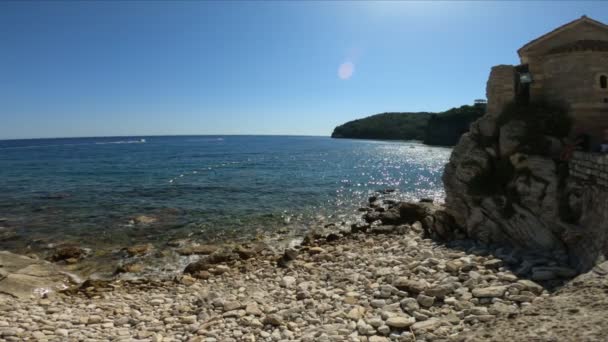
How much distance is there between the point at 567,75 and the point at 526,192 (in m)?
5.93

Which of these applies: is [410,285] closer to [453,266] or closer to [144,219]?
[453,266]

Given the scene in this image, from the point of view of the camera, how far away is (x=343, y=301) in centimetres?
983

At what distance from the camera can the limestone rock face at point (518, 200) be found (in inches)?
407

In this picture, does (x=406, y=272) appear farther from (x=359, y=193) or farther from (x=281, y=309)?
(x=359, y=193)

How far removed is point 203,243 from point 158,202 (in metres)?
12.1

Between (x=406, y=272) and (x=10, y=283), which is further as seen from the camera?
(x=10, y=283)

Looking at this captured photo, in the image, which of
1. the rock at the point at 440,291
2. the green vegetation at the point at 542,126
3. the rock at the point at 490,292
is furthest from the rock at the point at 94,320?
the green vegetation at the point at 542,126

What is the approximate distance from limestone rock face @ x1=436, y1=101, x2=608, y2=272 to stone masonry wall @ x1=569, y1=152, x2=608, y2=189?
234mm

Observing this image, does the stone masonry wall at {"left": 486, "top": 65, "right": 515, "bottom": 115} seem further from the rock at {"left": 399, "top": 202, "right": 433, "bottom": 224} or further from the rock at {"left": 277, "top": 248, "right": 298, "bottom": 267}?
the rock at {"left": 277, "top": 248, "right": 298, "bottom": 267}

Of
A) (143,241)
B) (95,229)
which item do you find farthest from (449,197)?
(95,229)

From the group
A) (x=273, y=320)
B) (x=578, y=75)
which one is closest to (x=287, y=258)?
(x=273, y=320)

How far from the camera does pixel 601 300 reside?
6.02 meters

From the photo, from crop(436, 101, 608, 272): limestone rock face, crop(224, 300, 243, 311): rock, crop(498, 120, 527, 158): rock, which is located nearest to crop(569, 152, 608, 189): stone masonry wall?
crop(436, 101, 608, 272): limestone rock face

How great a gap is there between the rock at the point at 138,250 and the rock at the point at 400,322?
13.8 m
